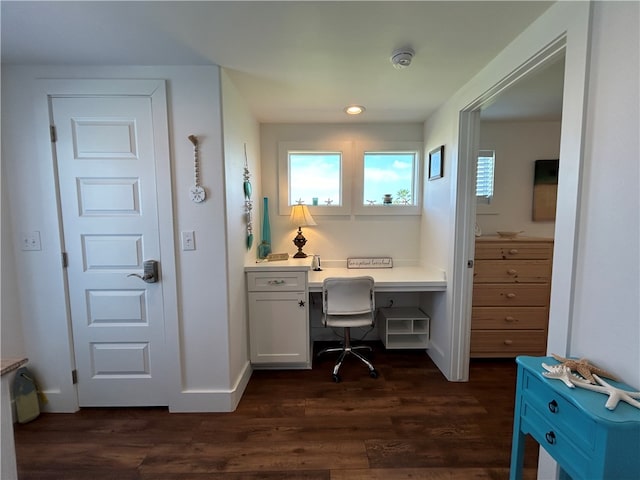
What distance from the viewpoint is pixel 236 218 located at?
1.97 meters

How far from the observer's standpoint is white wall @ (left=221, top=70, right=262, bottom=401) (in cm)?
179

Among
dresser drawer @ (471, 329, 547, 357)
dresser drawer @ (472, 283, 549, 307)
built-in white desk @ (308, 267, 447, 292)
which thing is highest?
built-in white desk @ (308, 267, 447, 292)

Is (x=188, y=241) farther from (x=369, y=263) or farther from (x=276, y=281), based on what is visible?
(x=369, y=263)

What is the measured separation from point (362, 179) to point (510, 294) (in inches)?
67.9

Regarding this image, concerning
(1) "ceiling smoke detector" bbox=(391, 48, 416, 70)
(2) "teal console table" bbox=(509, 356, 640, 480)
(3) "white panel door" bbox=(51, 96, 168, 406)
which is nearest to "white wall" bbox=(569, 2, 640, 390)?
(2) "teal console table" bbox=(509, 356, 640, 480)

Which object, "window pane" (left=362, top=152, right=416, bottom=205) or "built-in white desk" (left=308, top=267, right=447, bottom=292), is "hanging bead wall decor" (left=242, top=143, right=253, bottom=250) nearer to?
"built-in white desk" (left=308, top=267, right=447, bottom=292)

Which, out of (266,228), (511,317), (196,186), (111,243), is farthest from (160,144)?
(511,317)

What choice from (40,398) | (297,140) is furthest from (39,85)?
(40,398)

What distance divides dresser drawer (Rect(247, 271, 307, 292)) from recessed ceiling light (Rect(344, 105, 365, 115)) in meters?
1.47

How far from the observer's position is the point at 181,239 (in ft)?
5.71

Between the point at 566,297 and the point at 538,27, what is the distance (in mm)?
1253

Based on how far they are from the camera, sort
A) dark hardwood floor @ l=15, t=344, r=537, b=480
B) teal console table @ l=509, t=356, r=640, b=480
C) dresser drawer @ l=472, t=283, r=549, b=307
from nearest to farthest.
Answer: teal console table @ l=509, t=356, r=640, b=480
dark hardwood floor @ l=15, t=344, r=537, b=480
dresser drawer @ l=472, t=283, r=549, b=307

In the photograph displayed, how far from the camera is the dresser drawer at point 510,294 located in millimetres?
2367

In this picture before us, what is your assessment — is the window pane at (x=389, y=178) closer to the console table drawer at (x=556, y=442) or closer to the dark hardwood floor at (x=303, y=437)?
the dark hardwood floor at (x=303, y=437)
